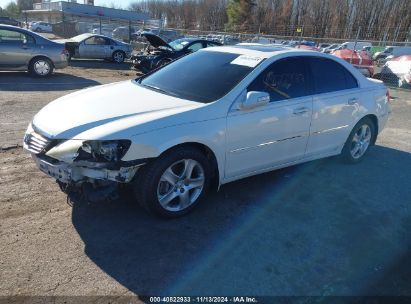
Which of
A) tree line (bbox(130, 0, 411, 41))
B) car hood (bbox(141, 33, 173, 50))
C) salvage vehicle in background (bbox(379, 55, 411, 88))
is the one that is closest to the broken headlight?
car hood (bbox(141, 33, 173, 50))

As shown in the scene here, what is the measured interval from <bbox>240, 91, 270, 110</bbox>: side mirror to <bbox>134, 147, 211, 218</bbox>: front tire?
675mm

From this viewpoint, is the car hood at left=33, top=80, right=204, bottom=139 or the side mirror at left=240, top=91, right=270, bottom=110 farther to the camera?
the side mirror at left=240, top=91, right=270, bottom=110

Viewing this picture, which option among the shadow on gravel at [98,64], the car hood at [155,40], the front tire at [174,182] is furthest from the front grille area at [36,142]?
the shadow on gravel at [98,64]

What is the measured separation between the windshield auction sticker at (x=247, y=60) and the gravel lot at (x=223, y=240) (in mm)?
1443

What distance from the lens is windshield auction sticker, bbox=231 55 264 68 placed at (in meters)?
4.35

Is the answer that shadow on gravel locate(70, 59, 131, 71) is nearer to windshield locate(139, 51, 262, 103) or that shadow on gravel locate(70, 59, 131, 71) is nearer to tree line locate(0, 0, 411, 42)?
windshield locate(139, 51, 262, 103)

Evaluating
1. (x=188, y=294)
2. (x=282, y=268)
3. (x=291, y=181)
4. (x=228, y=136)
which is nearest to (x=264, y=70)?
(x=228, y=136)

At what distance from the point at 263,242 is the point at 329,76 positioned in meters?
2.56

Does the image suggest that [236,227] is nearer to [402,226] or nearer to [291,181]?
[291,181]

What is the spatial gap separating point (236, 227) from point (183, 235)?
21.6 inches

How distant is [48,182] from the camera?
4449mm

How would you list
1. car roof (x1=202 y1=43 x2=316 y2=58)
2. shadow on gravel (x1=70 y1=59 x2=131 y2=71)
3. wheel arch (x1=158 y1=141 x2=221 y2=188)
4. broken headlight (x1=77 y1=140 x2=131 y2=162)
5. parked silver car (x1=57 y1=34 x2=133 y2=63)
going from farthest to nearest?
1. parked silver car (x1=57 y1=34 x2=133 y2=63)
2. shadow on gravel (x1=70 y1=59 x2=131 y2=71)
3. car roof (x1=202 y1=43 x2=316 y2=58)
4. wheel arch (x1=158 y1=141 x2=221 y2=188)
5. broken headlight (x1=77 y1=140 x2=131 y2=162)

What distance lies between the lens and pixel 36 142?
357 cm

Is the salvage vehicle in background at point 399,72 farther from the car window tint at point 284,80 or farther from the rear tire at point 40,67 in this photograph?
the rear tire at point 40,67
